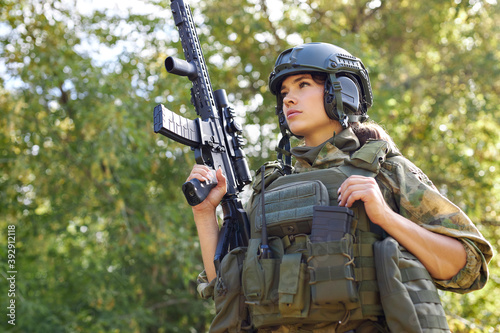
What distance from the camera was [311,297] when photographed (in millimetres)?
2291

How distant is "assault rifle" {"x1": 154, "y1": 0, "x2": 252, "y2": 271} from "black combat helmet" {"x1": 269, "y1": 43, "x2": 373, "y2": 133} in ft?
1.75

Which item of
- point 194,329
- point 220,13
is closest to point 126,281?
point 194,329

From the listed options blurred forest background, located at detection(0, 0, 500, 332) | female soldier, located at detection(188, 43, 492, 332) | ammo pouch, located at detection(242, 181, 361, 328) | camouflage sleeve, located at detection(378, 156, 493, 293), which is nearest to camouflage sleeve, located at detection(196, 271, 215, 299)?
female soldier, located at detection(188, 43, 492, 332)

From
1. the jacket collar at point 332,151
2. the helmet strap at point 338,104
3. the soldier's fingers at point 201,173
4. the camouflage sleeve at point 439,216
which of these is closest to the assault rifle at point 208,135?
the soldier's fingers at point 201,173

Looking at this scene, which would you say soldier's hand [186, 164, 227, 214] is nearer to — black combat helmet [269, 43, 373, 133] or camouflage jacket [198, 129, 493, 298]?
black combat helmet [269, 43, 373, 133]

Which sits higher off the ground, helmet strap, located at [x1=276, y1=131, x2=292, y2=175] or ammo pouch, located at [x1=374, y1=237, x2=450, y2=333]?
helmet strap, located at [x1=276, y1=131, x2=292, y2=175]

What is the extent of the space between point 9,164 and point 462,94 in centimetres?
700

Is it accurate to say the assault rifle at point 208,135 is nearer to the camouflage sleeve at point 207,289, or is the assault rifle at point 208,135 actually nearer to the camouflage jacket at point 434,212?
the camouflage sleeve at point 207,289

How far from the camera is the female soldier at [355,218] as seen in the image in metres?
2.28

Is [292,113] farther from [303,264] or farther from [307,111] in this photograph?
[303,264]

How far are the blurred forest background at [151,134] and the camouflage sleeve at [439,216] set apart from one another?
14.7 ft

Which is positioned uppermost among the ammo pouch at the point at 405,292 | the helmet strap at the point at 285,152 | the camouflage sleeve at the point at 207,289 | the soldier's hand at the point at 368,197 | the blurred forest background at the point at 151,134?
the blurred forest background at the point at 151,134

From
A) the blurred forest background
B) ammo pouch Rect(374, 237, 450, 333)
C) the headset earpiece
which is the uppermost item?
the blurred forest background

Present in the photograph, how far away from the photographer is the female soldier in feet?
7.48
